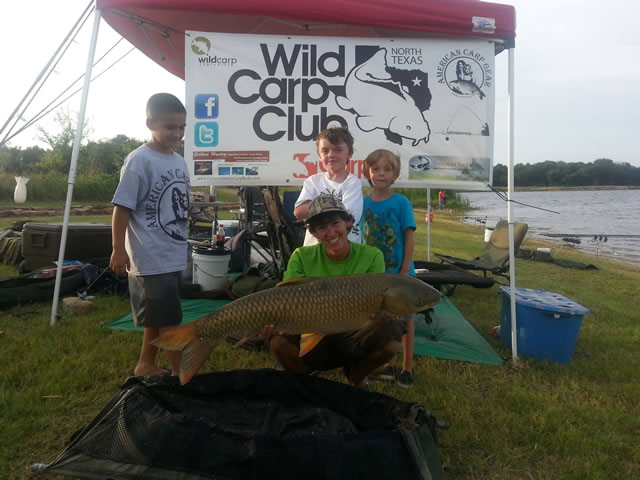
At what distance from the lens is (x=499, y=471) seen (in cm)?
224

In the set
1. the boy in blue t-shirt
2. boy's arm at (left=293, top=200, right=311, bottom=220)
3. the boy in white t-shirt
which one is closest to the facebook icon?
the boy in white t-shirt

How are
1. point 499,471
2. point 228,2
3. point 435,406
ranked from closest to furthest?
point 499,471 < point 435,406 < point 228,2

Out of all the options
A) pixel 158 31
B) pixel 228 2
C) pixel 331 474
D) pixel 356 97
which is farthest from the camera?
pixel 158 31

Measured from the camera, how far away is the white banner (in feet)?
13.1

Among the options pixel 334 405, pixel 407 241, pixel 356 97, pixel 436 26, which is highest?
pixel 436 26

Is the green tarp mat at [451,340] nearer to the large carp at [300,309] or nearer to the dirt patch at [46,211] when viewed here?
the large carp at [300,309]

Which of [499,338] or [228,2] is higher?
[228,2]

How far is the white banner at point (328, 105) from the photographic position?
4004 mm

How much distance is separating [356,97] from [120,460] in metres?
3.50

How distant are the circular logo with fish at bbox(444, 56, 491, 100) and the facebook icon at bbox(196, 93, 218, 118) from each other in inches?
89.6

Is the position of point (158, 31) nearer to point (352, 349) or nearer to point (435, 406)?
point (352, 349)

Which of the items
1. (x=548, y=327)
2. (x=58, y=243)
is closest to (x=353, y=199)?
(x=548, y=327)

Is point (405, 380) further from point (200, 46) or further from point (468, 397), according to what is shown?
point (200, 46)

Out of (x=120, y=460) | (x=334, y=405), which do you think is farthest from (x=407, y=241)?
(x=120, y=460)
